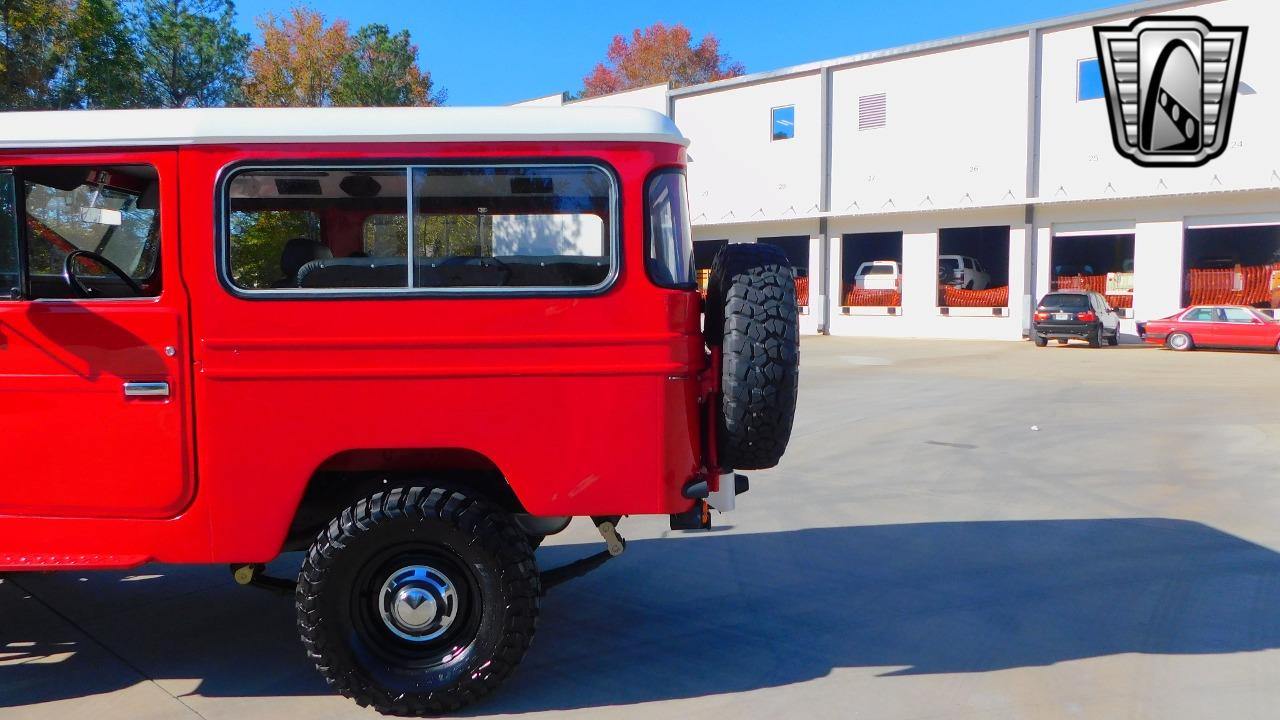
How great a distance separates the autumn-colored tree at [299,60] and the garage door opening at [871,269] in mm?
21562

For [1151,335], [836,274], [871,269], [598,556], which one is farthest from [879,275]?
[598,556]

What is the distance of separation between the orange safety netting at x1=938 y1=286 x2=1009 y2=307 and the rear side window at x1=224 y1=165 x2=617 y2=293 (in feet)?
90.3

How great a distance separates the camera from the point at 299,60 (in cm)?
4297

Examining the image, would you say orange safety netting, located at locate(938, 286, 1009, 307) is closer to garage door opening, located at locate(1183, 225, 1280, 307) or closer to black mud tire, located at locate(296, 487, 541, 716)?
garage door opening, located at locate(1183, 225, 1280, 307)

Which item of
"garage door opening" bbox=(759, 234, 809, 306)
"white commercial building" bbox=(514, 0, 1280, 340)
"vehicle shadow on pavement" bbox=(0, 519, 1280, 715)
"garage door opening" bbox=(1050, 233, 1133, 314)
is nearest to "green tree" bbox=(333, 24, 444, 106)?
"white commercial building" bbox=(514, 0, 1280, 340)

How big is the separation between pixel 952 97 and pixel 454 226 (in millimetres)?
27760

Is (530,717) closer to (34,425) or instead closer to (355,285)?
(355,285)

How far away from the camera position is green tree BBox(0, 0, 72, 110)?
2053 centimetres

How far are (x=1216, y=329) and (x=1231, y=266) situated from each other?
12.4ft

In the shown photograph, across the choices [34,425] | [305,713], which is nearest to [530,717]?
[305,713]

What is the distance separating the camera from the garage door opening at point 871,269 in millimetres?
31453

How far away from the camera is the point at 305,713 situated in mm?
3982

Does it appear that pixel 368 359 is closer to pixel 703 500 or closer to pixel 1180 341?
pixel 703 500

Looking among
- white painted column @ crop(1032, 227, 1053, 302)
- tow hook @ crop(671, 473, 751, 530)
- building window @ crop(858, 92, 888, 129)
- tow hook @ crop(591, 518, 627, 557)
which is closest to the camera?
tow hook @ crop(671, 473, 751, 530)
